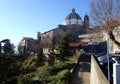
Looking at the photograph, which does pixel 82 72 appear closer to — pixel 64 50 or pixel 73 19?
pixel 64 50

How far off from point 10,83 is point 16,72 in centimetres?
199

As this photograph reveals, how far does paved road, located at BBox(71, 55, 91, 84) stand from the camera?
75.1 ft

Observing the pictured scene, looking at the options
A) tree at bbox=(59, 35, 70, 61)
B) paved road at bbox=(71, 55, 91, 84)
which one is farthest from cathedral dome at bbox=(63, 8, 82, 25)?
paved road at bbox=(71, 55, 91, 84)

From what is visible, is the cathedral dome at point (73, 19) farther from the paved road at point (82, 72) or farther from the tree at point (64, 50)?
the paved road at point (82, 72)

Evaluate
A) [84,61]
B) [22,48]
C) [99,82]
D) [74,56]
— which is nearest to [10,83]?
[84,61]

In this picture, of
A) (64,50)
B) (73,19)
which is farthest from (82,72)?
(73,19)

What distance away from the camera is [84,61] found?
2488 cm

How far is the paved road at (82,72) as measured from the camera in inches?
901

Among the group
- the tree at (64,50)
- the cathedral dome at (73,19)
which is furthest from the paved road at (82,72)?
the cathedral dome at (73,19)

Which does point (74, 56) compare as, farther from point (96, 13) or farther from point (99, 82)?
point (99, 82)

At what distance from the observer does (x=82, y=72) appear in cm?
2369

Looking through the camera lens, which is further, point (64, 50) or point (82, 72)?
point (64, 50)

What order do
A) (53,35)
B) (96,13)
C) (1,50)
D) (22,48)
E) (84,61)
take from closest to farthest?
(84,61)
(1,50)
(96,13)
(53,35)
(22,48)

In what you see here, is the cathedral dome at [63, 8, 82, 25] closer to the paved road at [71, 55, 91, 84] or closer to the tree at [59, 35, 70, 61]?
the tree at [59, 35, 70, 61]
